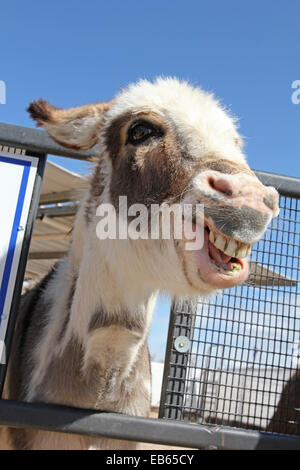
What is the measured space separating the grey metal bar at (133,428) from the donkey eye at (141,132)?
1176 mm

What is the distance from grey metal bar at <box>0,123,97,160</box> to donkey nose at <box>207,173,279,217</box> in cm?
69

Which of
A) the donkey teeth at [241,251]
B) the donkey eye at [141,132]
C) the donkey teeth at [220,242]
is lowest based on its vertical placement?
the donkey teeth at [241,251]

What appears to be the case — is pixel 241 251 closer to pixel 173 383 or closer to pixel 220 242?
pixel 220 242

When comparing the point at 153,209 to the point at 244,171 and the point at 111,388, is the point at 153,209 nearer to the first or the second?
the point at 244,171

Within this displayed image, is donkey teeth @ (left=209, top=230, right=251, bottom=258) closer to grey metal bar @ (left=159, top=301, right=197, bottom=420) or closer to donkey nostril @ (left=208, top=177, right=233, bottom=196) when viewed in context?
donkey nostril @ (left=208, top=177, right=233, bottom=196)

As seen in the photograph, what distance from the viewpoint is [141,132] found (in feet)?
6.72

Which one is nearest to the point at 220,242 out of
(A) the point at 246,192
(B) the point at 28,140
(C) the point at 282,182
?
(A) the point at 246,192

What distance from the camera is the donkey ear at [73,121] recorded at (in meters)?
2.10

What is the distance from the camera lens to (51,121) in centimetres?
218

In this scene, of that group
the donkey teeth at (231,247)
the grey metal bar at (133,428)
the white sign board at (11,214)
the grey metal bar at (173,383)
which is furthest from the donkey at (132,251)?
the grey metal bar at (133,428)

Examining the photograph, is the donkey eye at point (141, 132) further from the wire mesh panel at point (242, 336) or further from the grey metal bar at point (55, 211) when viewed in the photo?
the grey metal bar at point (55, 211)

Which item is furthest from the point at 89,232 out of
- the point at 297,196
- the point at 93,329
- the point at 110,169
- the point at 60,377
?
the point at 297,196

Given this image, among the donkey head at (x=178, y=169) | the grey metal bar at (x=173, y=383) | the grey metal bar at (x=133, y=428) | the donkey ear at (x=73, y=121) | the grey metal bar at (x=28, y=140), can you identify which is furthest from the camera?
the donkey ear at (x=73, y=121)
